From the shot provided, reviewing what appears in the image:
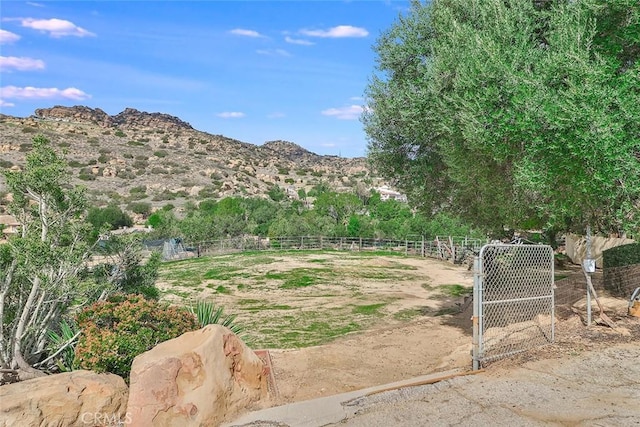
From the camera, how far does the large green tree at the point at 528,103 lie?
7402mm

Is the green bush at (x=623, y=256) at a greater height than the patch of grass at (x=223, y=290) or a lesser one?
greater

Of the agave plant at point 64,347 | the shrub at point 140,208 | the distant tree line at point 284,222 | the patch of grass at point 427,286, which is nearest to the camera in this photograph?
the agave plant at point 64,347

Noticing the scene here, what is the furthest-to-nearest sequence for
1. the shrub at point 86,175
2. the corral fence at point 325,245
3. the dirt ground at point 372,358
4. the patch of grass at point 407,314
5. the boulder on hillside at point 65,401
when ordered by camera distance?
1. the shrub at point 86,175
2. the corral fence at point 325,245
3. the patch of grass at point 407,314
4. the dirt ground at point 372,358
5. the boulder on hillside at point 65,401

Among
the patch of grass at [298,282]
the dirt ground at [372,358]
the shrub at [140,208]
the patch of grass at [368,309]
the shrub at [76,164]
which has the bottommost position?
the patch of grass at [298,282]

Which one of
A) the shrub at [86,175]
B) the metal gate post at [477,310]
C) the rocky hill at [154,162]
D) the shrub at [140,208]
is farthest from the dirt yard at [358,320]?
the shrub at [86,175]

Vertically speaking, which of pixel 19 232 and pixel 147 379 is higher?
pixel 19 232

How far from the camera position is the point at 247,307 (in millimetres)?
16688

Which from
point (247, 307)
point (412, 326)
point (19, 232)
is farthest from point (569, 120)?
point (247, 307)

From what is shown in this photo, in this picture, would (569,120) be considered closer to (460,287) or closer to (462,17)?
(462,17)

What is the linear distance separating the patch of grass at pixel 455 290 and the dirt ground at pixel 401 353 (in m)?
7.57

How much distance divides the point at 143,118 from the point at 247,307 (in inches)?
4735

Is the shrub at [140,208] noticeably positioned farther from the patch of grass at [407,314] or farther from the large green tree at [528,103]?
the large green tree at [528,103]

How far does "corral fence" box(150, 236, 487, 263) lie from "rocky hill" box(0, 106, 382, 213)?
957 centimetres

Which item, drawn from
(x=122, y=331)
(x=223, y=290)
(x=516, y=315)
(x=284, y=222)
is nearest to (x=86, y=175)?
(x=284, y=222)
